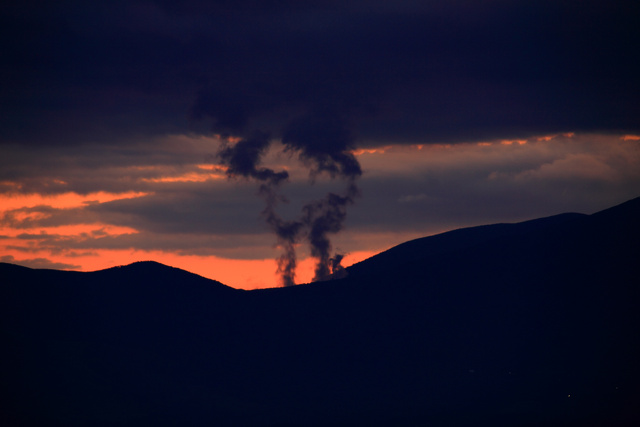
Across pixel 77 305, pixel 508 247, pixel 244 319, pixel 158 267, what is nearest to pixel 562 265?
pixel 508 247

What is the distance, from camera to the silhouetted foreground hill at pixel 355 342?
14475 centimetres

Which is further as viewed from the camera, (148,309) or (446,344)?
(148,309)

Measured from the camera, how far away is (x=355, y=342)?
169375mm

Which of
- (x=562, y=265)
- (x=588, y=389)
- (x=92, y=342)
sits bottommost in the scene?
(x=588, y=389)

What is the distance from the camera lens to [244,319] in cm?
17900

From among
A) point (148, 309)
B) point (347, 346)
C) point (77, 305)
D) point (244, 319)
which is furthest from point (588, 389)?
point (77, 305)

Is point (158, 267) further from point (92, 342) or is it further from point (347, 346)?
point (347, 346)

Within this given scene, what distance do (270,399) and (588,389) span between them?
53.4 m

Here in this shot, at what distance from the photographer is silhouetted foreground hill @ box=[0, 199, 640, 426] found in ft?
475

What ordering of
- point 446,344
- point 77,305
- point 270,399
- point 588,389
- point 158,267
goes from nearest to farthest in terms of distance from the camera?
point 588,389 → point 270,399 → point 446,344 → point 77,305 → point 158,267

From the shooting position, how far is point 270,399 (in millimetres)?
155125

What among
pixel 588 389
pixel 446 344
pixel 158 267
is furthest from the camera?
pixel 158 267

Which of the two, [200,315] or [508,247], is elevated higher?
[508,247]

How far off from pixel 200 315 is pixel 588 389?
76.3 m
